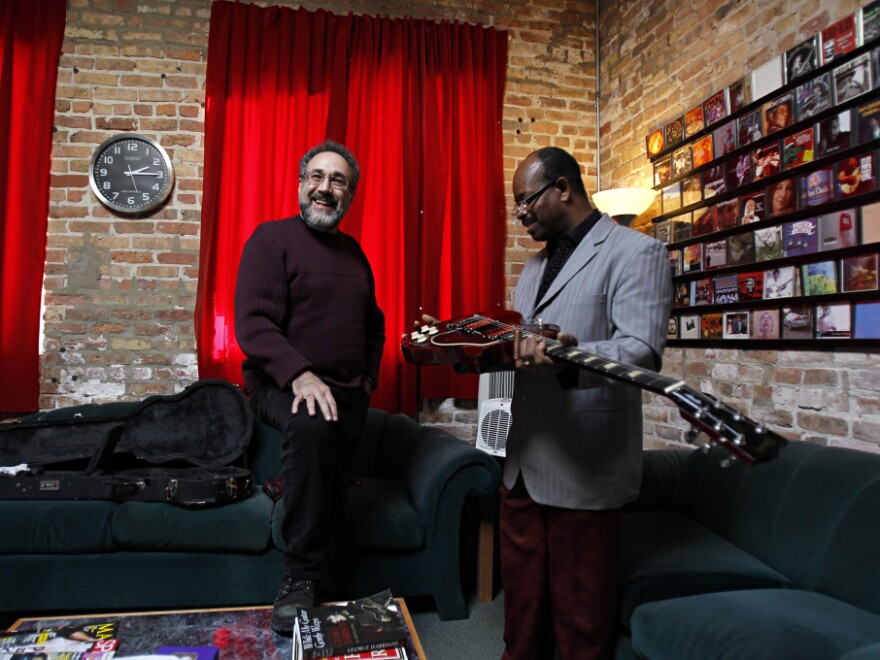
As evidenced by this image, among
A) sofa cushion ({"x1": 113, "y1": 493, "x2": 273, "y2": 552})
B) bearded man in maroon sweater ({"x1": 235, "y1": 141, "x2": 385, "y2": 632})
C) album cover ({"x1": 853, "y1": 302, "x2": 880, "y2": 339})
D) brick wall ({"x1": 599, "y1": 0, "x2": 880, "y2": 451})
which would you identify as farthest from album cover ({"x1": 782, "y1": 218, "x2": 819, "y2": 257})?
sofa cushion ({"x1": 113, "y1": 493, "x2": 273, "y2": 552})

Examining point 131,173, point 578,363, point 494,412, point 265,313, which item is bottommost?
point 494,412

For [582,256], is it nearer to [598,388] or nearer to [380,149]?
[598,388]

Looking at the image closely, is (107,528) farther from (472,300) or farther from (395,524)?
(472,300)

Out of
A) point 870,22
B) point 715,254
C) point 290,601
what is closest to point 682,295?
point 715,254

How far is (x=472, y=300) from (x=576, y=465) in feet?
6.44

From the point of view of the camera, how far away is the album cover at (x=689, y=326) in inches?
106

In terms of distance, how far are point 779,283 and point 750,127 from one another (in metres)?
0.64

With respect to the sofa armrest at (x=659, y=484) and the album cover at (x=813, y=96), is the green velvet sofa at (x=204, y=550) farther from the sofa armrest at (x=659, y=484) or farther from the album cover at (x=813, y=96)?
the album cover at (x=813, y=96)

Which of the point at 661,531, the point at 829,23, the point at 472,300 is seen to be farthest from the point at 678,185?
the point at 661,531

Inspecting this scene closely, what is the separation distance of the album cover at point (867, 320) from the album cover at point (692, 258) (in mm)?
783

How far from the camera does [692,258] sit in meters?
2.70

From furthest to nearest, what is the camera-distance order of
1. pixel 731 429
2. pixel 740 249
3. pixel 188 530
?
pixel 740 249 → pixel 188 530 → pixel 731 429

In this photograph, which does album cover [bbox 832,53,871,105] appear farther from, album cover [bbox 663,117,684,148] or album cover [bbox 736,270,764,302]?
album cover [bbox 663,117,684,148]

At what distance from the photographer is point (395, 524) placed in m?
2.23
